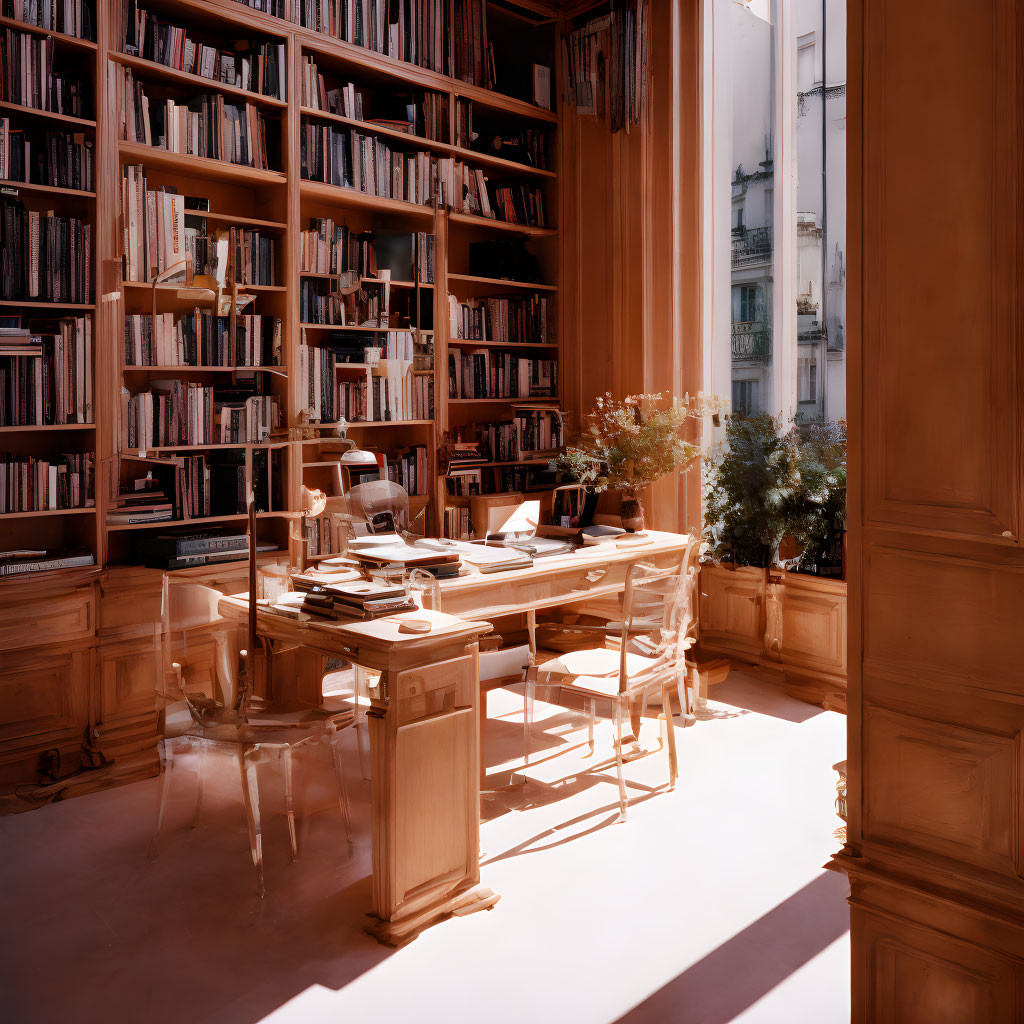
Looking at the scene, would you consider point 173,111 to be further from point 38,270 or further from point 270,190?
point 38,270

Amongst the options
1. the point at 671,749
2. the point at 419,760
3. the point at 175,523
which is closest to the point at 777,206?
the point at 671,749

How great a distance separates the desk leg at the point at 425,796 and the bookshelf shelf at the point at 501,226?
323 centimetres

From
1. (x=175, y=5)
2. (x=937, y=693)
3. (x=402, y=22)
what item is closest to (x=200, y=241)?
(x=175, y=5)

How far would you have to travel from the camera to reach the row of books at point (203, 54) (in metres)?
3.94

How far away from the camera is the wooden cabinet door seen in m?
1.62

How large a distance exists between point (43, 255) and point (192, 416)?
0.88 meters

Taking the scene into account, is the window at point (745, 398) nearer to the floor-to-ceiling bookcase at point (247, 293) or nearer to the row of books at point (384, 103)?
the floor-to-ceiling bookcase at point (247, 293)

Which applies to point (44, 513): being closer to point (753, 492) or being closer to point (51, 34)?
point (51, 34)

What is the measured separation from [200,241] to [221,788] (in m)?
2.37

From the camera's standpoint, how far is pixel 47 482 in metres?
3.79

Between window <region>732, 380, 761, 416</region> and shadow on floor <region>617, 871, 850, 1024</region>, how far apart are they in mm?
3030

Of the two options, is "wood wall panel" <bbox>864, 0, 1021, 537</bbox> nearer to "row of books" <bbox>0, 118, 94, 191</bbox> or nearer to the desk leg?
the desk leg

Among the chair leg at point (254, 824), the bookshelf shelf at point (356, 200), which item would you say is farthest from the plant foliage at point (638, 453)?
the chair leg at point (254, 824)

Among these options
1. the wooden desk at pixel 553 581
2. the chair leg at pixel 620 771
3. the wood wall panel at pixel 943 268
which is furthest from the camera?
the wooden desk at pixel 553 581
